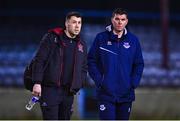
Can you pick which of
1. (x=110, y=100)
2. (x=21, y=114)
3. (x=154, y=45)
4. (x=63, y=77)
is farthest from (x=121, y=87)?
(x=154, y=45)

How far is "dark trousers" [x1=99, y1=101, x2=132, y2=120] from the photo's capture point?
6.61 meters

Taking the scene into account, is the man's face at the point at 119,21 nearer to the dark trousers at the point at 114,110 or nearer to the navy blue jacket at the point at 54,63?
the navy blue jacket at the point at 54,63

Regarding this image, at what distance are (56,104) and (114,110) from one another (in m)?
0.71

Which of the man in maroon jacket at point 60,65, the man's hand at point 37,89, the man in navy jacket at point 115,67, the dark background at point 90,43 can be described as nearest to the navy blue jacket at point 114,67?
the man in navy jacket at point 115,67

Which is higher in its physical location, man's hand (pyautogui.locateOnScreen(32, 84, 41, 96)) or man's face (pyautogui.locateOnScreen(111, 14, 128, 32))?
man's face (pyautogui.locateOnScreen(111, 14, 128, 32))

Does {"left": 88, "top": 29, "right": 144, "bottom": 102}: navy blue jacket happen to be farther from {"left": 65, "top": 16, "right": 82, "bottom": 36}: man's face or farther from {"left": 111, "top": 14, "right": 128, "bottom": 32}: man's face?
{"left": 65, "top": 16, "right": 82, "bottom": 36}: man's face

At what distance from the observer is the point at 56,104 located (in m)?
6.38

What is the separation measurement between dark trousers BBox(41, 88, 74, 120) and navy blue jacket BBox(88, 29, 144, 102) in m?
0.43

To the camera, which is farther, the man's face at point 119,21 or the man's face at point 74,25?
the man's face at point 119,21

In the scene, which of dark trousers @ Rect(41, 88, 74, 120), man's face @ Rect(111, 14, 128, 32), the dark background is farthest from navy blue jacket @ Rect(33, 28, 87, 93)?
the dark background

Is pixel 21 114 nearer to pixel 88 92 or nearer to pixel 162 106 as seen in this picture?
pixel 88 92

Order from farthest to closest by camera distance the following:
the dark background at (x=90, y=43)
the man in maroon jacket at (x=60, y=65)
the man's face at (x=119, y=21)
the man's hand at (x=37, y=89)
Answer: the dark background at (x=90, y=43)
the man's face at (x=119, y=21)
the man in maroon jacket at (x=60, y=65)
the man's hand at (x=37, y=89)

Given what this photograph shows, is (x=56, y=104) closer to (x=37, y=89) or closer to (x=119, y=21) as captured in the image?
(x=37, y=89)

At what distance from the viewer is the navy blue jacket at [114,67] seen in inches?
261
